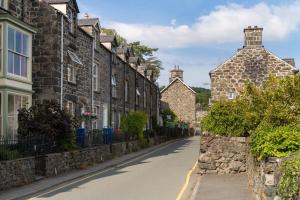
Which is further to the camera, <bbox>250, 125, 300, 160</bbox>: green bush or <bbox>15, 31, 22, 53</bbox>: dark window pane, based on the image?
<bbox>15, 31, 22, 53</bbox>: dark window pane

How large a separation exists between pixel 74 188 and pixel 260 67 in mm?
26656

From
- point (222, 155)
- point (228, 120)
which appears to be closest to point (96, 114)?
point (228, 120)

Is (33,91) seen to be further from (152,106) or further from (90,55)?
(152,106)

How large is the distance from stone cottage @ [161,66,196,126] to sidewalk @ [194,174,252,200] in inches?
2462

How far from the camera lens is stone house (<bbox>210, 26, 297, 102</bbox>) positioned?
40125mm

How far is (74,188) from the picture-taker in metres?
16.7

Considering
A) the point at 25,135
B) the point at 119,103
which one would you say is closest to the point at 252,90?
the point at 25,135

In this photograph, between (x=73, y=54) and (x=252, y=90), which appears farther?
(x=73, y=54)

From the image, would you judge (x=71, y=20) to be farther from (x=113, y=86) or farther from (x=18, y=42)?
(x=113, y=86)

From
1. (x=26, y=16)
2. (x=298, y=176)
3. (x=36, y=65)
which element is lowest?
(x=298, y=176)

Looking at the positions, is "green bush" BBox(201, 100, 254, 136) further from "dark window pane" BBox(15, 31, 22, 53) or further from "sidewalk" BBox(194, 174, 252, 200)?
"dark window pane" BBox(15, 31, 22, 53)

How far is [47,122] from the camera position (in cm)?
2169

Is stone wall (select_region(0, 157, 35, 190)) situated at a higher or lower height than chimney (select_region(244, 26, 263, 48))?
lower

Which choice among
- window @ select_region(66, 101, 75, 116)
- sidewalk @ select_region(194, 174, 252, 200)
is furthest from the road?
window @ select_region(66, 101, 75, 116)
